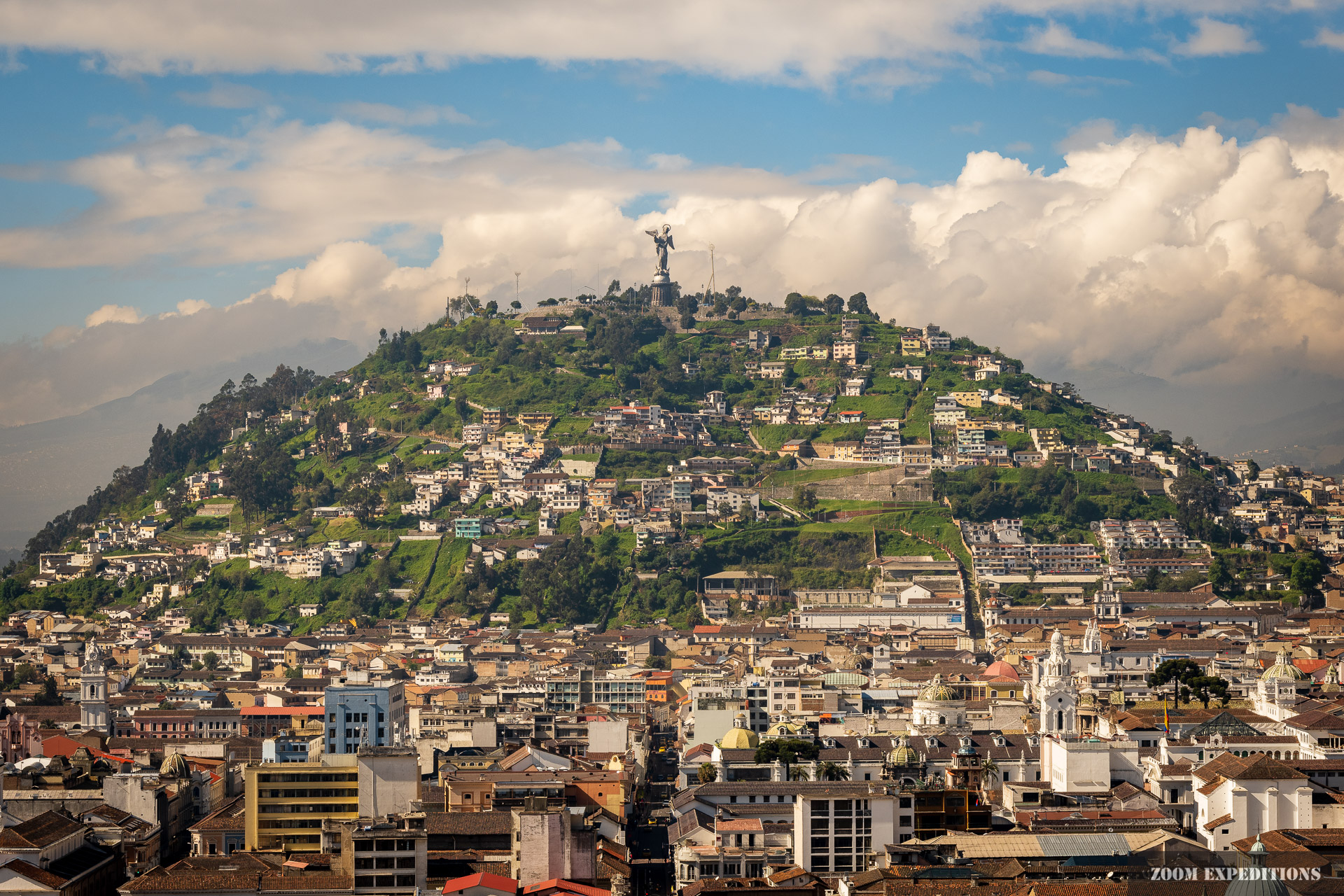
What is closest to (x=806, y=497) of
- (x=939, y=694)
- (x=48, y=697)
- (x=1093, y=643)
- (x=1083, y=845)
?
(x=1093, y=643)

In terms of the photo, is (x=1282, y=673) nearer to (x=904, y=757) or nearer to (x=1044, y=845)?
(x=904, y=757)

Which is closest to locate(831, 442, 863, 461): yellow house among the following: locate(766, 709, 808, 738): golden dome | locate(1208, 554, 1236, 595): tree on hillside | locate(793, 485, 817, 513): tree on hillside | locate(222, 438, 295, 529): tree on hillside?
locate(793, 485, 817, 513): tree on hillside

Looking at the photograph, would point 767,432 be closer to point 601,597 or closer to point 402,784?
point 601,597

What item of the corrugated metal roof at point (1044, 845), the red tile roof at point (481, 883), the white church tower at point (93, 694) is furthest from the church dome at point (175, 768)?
the corrugated metal roof at point (1044, 845)

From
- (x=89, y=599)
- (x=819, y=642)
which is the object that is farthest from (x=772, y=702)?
(x=89, y=599)

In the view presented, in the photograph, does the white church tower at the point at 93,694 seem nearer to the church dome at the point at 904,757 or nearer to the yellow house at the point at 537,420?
the church dome at the point at 904,757

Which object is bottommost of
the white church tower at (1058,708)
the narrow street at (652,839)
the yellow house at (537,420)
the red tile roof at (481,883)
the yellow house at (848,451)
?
the narrow street at (652,839)
